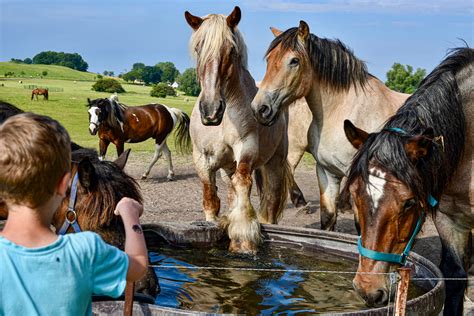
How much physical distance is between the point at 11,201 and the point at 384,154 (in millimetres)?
2004

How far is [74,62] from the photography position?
9694cm

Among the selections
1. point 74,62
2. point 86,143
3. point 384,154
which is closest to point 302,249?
point 384,154

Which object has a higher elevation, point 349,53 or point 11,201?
point 349,53

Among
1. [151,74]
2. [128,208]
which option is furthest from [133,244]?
[151,74]

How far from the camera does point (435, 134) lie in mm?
3285

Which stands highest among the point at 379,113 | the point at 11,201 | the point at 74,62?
the point at 74,62

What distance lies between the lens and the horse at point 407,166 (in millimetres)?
2930

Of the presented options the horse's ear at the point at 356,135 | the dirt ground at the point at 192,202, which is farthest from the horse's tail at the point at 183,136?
the horse's ear at the point at 356,135

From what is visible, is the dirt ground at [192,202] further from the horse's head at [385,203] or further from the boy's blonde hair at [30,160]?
the boy's blonde hair at [30,160]

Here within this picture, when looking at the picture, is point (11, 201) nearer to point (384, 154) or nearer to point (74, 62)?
point (384, 154)

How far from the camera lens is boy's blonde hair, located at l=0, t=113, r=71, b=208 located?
1.48m

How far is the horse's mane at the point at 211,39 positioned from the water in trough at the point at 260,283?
5.28 ft

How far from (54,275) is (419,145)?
81.4 inches

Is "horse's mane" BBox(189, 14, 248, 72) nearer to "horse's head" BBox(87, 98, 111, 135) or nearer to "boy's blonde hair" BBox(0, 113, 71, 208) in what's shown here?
"boy's blonde hair" BBox(0, 113, 71, 208)
